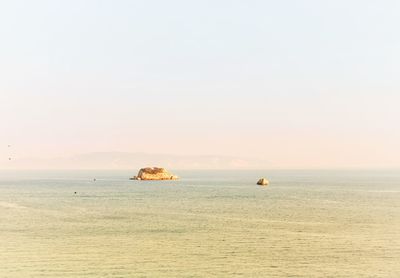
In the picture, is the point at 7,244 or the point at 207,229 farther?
the point at 207,229

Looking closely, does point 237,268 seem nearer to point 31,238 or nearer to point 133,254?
point 133,254

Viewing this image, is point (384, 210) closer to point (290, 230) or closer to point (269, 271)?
point (290, 230)

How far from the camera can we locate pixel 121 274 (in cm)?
5409

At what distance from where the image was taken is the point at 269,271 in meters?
55.7

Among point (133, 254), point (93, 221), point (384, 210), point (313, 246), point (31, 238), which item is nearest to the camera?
point (133, 254)

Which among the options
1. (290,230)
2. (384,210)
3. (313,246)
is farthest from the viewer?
(384,210)

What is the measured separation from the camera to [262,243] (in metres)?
72.8

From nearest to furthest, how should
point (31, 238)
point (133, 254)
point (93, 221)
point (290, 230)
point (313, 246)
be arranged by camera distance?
point (133, 254) < point (313, 246) < point (31, 238) < point (290, 230) < point (93, 221)

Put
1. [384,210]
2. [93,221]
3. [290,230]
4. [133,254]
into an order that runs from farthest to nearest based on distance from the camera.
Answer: [384,210] < [93,221] < [290,230] < [133,254]

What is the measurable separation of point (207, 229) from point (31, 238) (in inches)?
1112

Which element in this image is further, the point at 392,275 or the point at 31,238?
the point at 31,238

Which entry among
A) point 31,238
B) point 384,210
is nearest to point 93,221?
point 31,238

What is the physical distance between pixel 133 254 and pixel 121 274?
10095 millimetres

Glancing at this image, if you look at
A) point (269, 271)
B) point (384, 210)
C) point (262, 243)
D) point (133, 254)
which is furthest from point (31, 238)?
point (384, 210)
